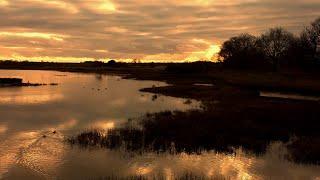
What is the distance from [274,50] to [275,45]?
1528 millimetres

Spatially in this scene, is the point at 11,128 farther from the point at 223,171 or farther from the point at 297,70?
the point at 297,70

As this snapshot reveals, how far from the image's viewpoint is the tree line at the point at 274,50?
104 metres

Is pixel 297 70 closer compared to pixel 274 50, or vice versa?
pixel 297 70

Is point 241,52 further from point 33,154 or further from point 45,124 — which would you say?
point 33,154

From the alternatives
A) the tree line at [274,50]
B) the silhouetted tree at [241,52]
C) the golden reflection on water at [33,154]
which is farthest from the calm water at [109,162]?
the silhouetted tree at [241,52]

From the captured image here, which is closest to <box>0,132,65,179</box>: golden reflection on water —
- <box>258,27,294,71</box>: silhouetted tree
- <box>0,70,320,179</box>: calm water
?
<box>0,70,320,179</box>: calm water

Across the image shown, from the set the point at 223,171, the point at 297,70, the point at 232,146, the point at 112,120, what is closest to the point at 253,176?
the point at 223,171

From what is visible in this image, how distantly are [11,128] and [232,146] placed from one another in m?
15.7

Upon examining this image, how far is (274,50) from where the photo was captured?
5551 inches

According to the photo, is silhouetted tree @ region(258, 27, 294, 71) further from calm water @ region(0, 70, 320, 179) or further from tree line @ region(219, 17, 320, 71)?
calm water @ region(0, 70, 320, 179)

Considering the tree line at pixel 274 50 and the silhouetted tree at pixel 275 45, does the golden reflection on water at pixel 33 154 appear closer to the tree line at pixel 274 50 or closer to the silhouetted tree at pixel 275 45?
the tree line at pixel 274 50

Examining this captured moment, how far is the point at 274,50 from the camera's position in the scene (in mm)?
141000

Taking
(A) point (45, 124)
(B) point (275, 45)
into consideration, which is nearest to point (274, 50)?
(B) point (275, 45)

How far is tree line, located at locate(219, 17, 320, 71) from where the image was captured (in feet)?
341
